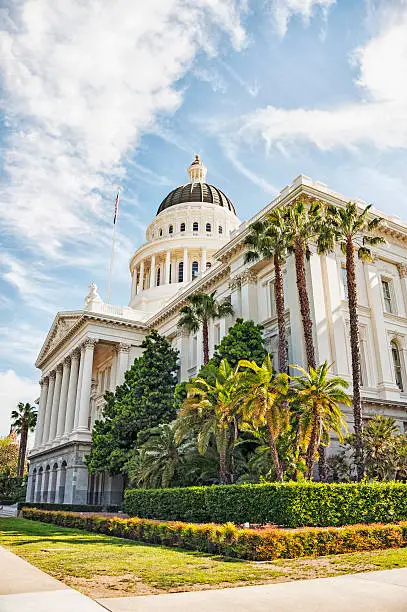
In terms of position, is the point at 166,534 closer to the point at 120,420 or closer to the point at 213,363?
the point at 213,363

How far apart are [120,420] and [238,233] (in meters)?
17.2

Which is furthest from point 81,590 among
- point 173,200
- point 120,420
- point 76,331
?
point 173,200

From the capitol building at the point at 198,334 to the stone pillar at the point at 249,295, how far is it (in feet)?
0.26

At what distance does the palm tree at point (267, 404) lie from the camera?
21.9m

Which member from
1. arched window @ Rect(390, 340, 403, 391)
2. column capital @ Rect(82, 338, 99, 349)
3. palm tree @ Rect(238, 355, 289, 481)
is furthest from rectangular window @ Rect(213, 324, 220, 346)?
palm tree @ Rect(238, 355, 289, 481)

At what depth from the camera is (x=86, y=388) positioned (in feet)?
168

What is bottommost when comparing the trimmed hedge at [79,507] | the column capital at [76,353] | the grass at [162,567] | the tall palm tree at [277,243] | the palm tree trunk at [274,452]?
the grass at [162,567]

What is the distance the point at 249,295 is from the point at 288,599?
3057 centimetres

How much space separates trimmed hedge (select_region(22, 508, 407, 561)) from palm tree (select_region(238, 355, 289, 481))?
6052 millimetres

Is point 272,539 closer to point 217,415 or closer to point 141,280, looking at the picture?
point 217,415

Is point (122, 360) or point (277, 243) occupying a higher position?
point (122, 360)

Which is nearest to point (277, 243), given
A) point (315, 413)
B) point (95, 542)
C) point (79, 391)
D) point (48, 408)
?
point (315, 413)

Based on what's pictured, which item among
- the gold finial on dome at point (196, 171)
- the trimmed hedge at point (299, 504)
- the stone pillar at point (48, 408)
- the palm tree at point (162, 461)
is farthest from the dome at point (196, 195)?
the trimmed hedge at point (299, 504)

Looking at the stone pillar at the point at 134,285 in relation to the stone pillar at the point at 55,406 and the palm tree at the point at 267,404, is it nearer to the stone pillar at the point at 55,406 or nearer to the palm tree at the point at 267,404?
the stone pillar at the point at 55,406
